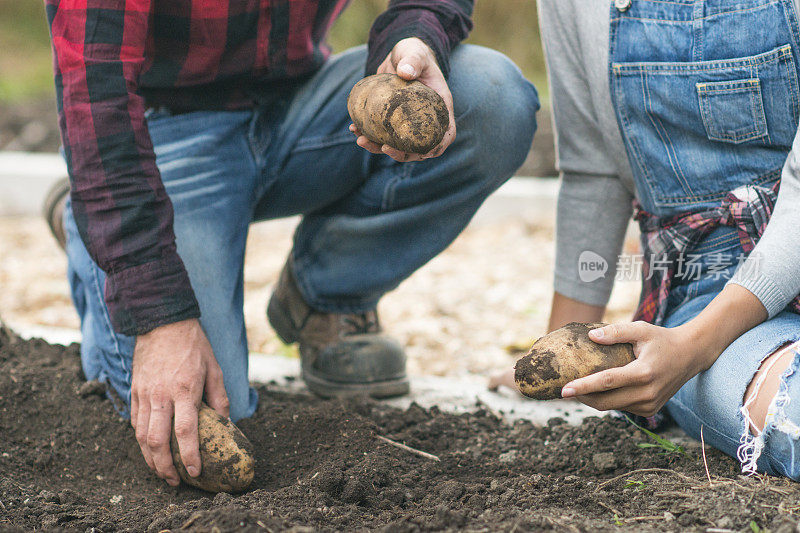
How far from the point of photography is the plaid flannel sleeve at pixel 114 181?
1.72 meters

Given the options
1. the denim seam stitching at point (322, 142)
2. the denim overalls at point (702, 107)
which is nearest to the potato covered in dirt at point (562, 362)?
the denim overalls at point (702, 107)

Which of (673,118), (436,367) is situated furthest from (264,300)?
(673,118)

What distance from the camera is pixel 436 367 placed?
10.1ft

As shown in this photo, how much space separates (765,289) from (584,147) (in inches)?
27.6

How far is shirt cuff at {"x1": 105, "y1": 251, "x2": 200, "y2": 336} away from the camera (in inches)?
67.4

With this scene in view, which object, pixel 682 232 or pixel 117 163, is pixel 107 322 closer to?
pixel 117 163

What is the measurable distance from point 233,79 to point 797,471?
1.81 metres

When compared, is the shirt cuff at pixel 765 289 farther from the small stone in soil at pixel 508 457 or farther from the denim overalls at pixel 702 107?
the small stone in soil at pixel 508 457

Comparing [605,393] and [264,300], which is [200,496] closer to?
[605,393]

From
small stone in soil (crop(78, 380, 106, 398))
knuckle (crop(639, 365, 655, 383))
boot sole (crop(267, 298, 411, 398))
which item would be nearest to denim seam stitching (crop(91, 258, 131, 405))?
small stone in soil (crop(78, 380, 106, 398))

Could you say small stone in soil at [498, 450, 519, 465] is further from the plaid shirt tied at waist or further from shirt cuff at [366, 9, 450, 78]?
shirt cuff at [366, 9, 450, 78]

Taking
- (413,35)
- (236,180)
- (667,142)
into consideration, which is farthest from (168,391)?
(667,142)

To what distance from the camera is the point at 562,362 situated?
1573mm

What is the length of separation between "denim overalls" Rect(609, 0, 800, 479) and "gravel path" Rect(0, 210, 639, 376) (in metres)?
1.20
